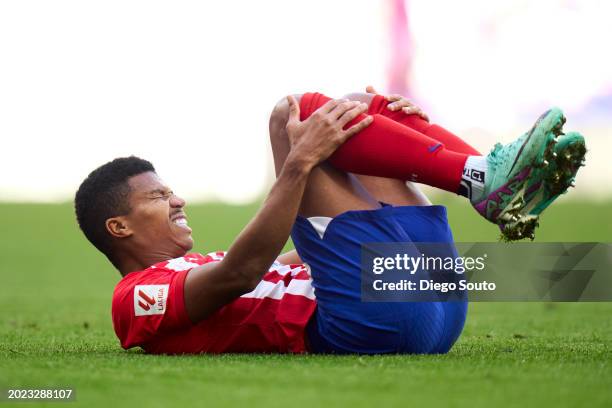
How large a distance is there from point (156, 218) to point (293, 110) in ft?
2.83

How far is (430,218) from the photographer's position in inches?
121

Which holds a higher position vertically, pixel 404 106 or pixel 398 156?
pixel 404 106

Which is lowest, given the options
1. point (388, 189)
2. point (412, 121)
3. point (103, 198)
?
point (103, 198)

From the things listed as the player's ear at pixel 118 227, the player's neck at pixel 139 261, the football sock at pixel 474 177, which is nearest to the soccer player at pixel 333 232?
the football sock at pixel 474 177

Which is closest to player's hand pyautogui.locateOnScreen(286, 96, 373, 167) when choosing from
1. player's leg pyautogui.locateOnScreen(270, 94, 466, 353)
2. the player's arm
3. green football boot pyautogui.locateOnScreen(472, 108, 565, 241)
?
the player's arm

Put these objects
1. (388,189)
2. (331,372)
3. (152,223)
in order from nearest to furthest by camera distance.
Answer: (331,372), (388,189), (152,223)

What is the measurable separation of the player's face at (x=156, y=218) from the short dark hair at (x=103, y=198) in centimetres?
4

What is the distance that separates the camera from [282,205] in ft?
9.43

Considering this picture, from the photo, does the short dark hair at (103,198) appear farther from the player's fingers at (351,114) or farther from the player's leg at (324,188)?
the player's fingers at (351,114)

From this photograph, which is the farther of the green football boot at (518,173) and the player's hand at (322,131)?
the player's hand at (322,131)

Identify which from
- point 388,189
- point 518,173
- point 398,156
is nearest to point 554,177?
point 518,173

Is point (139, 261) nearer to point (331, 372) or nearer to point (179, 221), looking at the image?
point (179, 221)

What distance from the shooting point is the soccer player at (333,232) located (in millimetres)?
2818

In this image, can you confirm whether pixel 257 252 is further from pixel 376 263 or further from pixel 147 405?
pixel 147 405
